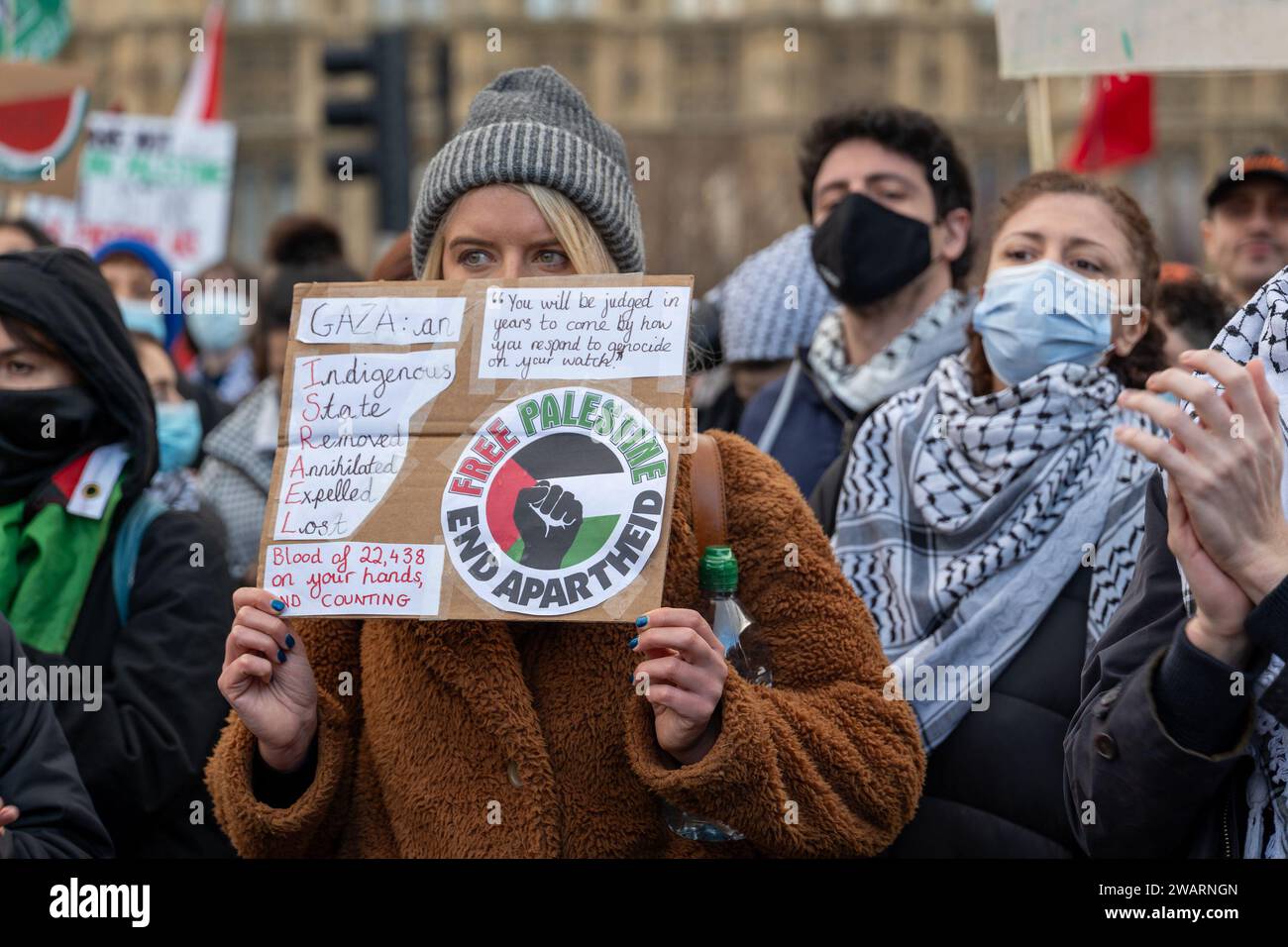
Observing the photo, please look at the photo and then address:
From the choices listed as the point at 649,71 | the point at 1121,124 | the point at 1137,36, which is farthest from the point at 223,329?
the point at 649,71

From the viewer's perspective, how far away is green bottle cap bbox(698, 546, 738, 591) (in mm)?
2529

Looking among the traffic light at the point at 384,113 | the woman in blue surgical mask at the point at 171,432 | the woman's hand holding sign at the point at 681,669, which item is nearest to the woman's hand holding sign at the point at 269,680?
the woman's hand holding sign at the point at 681,669

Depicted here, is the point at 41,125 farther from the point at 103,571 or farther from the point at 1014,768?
the point at 1014,768

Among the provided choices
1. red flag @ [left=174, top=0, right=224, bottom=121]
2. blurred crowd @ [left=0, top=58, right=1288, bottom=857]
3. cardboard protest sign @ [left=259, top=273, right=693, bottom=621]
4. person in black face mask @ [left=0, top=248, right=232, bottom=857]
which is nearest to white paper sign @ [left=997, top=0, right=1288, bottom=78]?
blurred crowd @ [left=0, top=58, right=1288, bottom=857]

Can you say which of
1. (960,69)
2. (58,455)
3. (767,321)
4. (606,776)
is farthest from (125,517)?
(960,69)

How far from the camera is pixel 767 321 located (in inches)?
210

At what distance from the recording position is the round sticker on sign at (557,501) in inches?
98.3

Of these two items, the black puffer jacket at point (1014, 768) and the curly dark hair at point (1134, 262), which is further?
the curly dark hair at point (1134, 262)

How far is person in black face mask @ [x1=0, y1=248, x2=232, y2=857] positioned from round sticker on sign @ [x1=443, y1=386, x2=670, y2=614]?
1.08 m

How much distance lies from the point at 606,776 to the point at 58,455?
154 cm

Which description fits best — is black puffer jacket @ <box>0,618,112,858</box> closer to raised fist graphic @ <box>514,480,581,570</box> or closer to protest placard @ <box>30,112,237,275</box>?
raised fist graphic @ <box>514,480,581,570</box>

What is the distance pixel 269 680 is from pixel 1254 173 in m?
4.24

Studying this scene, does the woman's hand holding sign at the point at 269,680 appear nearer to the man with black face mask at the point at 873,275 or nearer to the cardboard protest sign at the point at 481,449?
the cardboard protest sign at the point at 481,449
